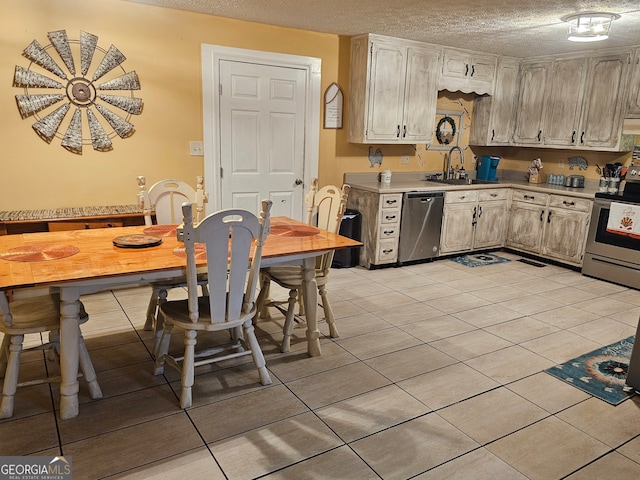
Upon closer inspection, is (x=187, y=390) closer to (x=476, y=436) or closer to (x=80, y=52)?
(x=476, y=436)

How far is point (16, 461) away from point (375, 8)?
11.9 feet

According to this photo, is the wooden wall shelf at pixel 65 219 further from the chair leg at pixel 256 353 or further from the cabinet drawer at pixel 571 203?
the cabinet drawer at pixel 571 203

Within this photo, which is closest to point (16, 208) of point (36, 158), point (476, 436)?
point (36, 158)

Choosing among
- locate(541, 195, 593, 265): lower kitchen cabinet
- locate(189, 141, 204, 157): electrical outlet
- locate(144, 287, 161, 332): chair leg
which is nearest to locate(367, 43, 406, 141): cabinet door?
locate(189, 141, 204, 157): electrical outlet

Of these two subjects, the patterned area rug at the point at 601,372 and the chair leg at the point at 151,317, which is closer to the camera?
Answer: the patterned area rug at the point at 601,372

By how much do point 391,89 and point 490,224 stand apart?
2.01 m

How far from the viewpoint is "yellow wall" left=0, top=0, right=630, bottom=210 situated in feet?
11.9

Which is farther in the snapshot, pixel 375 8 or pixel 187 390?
pixel 375 8

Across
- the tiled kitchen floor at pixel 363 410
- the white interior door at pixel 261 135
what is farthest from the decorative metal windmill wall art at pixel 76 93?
the tiled kitchen floor at pixel 363 410

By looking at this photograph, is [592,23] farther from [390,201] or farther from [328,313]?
[328,313]

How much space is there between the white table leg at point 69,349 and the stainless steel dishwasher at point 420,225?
343cm

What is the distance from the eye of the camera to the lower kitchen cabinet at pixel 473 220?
530 centimetres

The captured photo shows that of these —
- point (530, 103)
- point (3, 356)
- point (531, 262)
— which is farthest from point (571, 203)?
point (3, 356)

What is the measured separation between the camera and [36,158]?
378 centimetres
